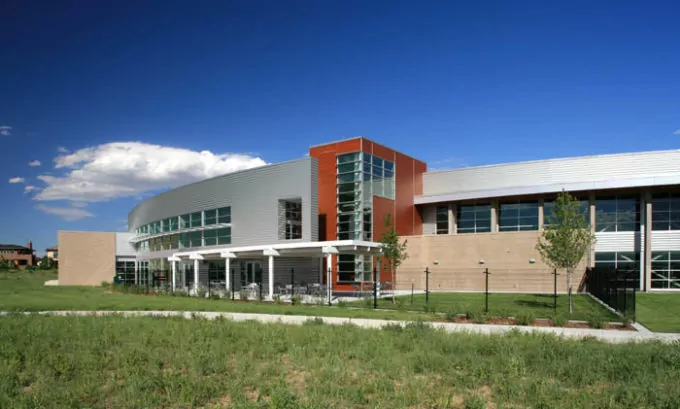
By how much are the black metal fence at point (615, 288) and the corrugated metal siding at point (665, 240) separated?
23.2ft

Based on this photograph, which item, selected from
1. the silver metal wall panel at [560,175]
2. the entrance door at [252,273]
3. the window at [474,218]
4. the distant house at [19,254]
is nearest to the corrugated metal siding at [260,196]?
the entrance door at [252,273]

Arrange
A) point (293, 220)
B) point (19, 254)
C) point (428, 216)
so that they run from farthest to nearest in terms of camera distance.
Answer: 1. point (19, 254)
2. point (428, 216)
3. point (293, 220)

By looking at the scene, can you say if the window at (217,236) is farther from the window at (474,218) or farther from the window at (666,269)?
the window at (666,269)

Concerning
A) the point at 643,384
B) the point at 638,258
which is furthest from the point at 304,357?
the point at 638,258

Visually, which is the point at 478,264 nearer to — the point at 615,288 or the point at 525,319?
the point at 615,288

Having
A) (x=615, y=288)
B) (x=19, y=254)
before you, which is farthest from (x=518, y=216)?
(x=19, y=254)

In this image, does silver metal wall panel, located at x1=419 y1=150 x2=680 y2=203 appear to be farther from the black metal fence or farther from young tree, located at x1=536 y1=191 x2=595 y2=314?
young tree, located at x1=536 y1=191 x2=595 y2=314

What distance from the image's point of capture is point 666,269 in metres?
39.3

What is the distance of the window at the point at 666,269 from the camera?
128 feet

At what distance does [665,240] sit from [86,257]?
215 ft

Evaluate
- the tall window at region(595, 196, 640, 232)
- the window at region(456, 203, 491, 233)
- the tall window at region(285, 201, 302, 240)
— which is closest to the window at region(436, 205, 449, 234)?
the window at region(456, 203, 491, 233)

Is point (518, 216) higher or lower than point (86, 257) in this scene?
higher

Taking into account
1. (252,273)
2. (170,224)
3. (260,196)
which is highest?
(260,196)

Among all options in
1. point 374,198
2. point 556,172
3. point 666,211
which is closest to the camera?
point 666,211
